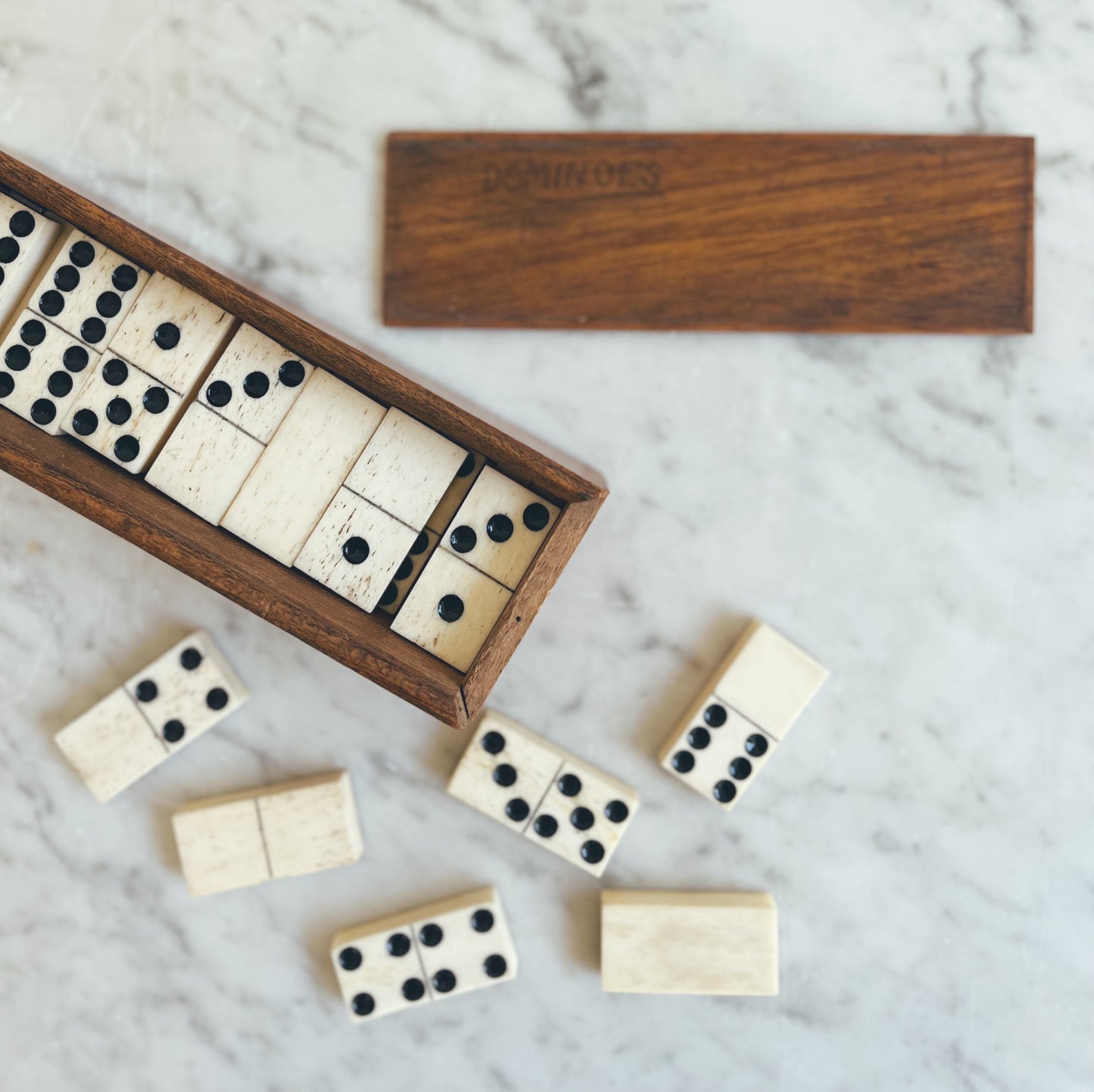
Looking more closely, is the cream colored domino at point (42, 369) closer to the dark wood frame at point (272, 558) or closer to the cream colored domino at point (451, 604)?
the dark wood frame at point (272, 558)

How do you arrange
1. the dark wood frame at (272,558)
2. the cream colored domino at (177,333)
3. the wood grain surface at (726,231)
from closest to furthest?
1. the dark wood frame at (272,558)
2. the cream colored domino at (177,333)
3. the wood grain surface at (726,231)

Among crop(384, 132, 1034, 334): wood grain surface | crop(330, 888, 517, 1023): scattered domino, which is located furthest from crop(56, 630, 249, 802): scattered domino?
crop(384, 132, 1034, 334): wood grain surface

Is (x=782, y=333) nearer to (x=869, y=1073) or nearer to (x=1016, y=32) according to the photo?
(x=1016, y=32)

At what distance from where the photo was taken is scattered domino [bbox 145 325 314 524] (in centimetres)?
141

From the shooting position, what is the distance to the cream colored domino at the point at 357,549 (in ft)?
4.57

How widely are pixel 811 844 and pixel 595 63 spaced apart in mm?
1661

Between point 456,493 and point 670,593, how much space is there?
56cm

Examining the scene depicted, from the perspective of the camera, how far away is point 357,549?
139cm

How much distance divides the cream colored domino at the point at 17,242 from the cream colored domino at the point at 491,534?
0.84 m

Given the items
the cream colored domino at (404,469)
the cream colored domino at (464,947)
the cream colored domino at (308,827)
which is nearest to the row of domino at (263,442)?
the cream colored domino at (404,469)

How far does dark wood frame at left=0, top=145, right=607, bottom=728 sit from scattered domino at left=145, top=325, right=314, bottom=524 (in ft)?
0.10

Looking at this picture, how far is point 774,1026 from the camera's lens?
5.88 feet

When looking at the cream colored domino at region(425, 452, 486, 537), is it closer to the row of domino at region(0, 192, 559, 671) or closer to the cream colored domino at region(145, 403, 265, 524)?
the row of domino at region(0, 192, 559, 671)

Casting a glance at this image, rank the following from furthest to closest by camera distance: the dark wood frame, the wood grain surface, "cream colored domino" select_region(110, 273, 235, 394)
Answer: the wood grain surface < "cream colored domino" select_region(110, 273, 235, 394) < the dark wood frame
